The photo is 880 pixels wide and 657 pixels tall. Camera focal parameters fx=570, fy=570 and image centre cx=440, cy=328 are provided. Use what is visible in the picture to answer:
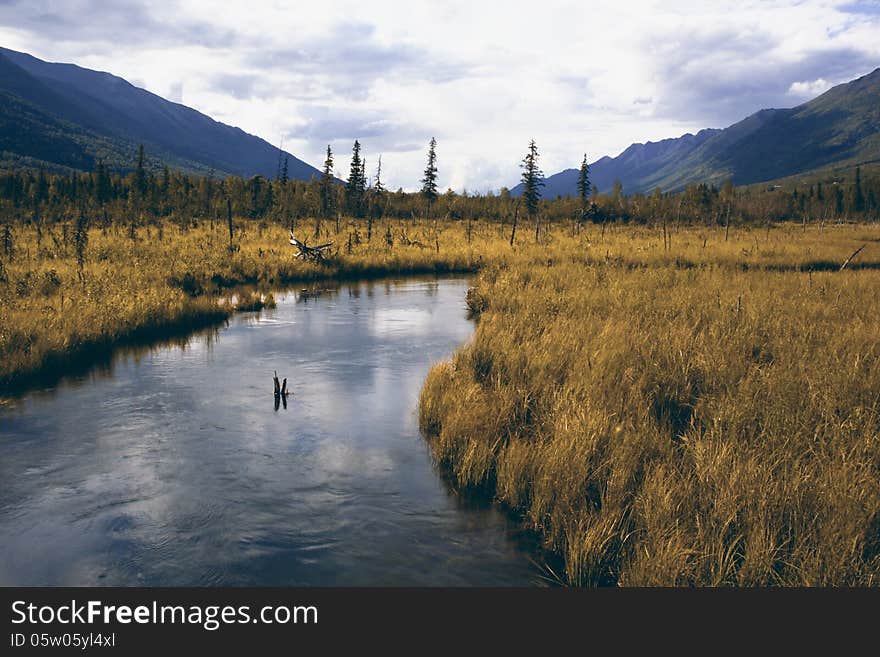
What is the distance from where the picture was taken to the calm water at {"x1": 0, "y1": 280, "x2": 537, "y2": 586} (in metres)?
5.93

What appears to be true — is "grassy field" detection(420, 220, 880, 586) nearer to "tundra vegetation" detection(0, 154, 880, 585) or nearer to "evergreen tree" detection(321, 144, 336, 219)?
"tundra vegetation" detection(0, 154, 880, 585)

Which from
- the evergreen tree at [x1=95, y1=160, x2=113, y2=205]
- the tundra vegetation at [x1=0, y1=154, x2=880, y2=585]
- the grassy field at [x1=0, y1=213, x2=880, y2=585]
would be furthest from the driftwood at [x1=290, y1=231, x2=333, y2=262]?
the evergreen tree at [x1=95, y1=160, x2=113, y2=205]

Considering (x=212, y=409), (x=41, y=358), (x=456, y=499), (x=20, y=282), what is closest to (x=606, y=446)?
(x=456, y=499)

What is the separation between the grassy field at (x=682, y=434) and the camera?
5195 millimetres

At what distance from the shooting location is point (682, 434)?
7949 mm

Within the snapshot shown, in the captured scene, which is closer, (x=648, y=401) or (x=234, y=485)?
(x=234, y=485)

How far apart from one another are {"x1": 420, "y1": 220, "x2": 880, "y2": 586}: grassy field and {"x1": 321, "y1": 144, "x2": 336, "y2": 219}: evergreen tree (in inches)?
1918

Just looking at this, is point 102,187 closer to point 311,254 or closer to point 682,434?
point 311,254

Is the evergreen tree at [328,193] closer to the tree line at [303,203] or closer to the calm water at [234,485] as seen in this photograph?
the tree line at [303,203]

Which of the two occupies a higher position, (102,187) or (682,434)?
(102,187)

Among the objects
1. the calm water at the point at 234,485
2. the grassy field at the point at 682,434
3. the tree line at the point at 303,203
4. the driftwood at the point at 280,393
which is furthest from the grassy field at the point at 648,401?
the tree line at the point at 303,203

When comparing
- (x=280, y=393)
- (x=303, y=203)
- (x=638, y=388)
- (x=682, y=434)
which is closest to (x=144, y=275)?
(x=280, y=393)

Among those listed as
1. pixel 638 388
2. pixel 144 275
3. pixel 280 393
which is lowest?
pixel 280 393

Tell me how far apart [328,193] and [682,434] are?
203 feet
